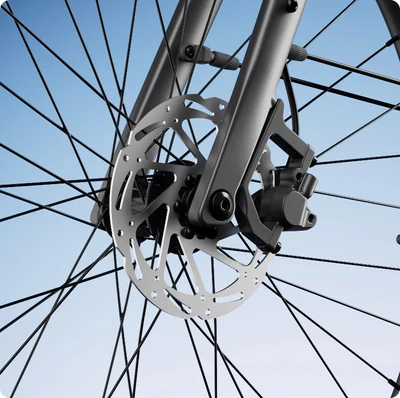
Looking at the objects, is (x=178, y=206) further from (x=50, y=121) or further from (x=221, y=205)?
(x=50, y=121)

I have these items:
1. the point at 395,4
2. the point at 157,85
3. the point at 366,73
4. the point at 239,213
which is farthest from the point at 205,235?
the point at 395,4

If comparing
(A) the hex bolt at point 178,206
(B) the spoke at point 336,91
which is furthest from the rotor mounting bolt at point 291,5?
(A) the hex bolt at point 178,206

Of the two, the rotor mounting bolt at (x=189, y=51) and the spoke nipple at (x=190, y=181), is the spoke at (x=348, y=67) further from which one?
the spoke nipple at (x=190, y=181)

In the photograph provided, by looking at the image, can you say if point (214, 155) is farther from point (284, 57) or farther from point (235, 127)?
point (284, 57)

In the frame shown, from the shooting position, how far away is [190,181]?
1049mm

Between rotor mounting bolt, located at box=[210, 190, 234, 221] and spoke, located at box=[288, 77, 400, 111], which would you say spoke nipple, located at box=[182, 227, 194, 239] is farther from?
spoke, located at box=[288, 77, 400, 111]

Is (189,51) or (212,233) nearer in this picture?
(212,233)

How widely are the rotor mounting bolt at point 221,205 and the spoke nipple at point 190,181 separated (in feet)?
0.15

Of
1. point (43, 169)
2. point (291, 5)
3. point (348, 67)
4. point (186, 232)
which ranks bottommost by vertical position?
point (186, 232)

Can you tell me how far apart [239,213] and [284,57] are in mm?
218

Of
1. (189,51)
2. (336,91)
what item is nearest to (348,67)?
(336,91)

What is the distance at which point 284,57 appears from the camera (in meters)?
1.06

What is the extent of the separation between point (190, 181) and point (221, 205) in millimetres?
60

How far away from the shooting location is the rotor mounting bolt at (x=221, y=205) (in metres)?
1.02
